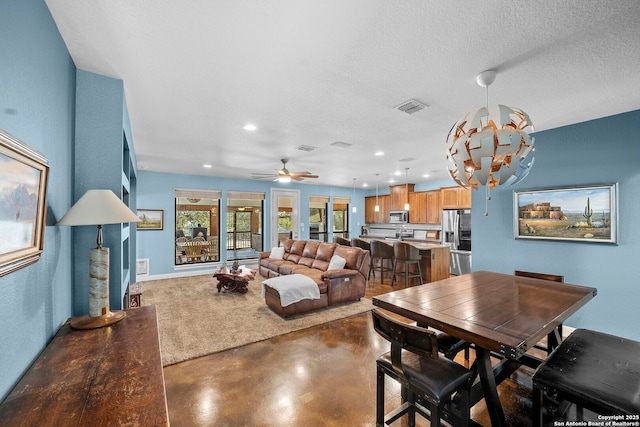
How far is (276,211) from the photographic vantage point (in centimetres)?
771

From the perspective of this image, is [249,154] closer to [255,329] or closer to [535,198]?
[255,329]

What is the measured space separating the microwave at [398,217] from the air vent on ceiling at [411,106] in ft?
19.4

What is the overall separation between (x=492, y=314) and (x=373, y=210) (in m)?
7.83

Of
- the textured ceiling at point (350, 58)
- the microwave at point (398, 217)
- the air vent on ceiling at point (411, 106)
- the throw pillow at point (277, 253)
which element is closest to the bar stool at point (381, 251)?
the throw pillow at point (277, 253)

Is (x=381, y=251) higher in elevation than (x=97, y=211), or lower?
lower

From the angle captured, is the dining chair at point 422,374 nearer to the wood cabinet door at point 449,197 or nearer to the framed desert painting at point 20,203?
the framed desert painting at point 20,203

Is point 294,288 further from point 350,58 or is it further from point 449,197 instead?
point 449,197

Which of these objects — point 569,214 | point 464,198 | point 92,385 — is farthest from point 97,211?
point 464,198

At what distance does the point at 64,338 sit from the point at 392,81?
9.11ft

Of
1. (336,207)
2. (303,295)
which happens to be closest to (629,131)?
(303,295)

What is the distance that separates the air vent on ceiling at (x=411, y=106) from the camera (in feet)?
8.24

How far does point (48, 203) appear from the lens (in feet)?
4.77

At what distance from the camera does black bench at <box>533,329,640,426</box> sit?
1.32 m

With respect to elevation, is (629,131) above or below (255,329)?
above
